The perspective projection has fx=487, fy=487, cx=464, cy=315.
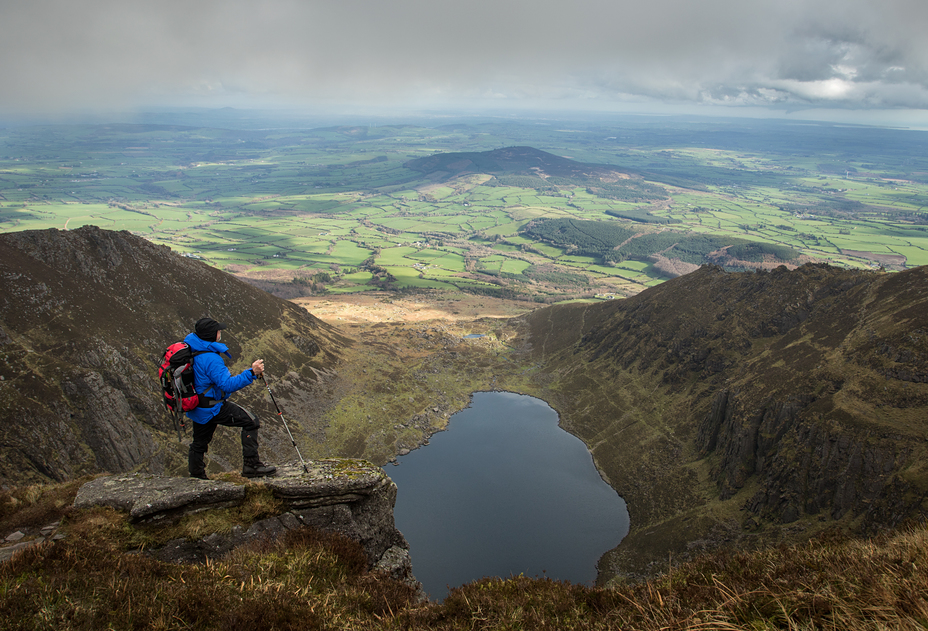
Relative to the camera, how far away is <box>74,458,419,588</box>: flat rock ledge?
41.0 ft

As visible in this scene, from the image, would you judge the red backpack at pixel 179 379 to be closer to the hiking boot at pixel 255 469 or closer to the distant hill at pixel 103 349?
the hiking boot at pixel 255 469

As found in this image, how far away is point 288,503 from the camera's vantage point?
1388 centimetres

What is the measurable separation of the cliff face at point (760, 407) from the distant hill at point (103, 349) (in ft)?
134

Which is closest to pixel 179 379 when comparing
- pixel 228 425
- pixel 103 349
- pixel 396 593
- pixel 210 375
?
pixel 210 375

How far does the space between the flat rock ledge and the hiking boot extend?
12.1 inches

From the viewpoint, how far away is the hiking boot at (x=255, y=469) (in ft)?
48.1

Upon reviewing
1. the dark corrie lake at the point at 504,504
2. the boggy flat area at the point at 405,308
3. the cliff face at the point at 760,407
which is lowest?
the dark corrie lake at the point at 504,504

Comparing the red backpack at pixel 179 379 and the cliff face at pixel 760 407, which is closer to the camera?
the red backpack at pixel 179 379

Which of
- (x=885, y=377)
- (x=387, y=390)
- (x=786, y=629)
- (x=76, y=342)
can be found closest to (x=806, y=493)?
(x=885, y=377)

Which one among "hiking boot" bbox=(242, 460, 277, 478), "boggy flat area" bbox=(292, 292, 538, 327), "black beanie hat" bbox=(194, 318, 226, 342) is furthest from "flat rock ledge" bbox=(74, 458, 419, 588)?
"boggy flat area" bbox=(292, 292, 538, 327)

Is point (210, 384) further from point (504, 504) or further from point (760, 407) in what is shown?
point (760, 407)

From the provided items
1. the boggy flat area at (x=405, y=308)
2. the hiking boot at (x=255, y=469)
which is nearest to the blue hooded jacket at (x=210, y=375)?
the hiking boot at (x=255, y=469)

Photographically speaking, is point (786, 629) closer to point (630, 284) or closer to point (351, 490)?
point (351, 490)

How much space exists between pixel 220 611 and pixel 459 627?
4371 mm
